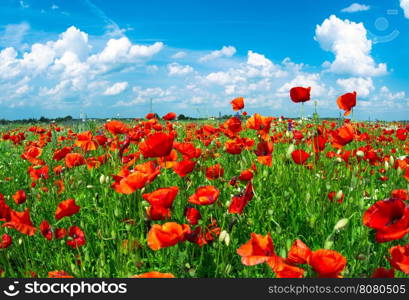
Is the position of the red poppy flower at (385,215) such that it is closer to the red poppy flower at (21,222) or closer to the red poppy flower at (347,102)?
the red poppy flower at (21,222)

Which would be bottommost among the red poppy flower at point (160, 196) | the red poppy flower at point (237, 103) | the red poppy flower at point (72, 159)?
the red poppy flower at point (160, 196)

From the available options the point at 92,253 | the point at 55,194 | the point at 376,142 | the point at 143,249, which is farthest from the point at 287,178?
the point at 376,142

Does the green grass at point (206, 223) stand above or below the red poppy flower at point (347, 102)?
below

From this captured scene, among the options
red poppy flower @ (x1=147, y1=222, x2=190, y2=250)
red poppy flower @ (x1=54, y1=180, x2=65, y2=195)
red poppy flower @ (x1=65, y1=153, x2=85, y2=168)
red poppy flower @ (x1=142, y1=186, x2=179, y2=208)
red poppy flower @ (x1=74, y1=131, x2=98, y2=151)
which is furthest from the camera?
red poppy flower @ (x1=74, y1=131, x2=98, y2=151)

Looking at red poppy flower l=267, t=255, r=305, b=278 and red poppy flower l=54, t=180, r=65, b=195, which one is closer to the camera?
red poppy flower l=267, t=255, r=305, b=278

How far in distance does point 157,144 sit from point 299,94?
5.09 ft

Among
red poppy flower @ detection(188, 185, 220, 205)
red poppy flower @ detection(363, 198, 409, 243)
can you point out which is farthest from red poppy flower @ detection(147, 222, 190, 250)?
red poppy flower @ detection(363, 198, 409, 243)

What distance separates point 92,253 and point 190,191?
1.05 meters

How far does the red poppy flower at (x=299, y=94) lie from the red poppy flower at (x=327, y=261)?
2.08 meters

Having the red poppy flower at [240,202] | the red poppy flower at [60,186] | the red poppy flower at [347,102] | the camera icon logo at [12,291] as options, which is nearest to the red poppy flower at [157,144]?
the red poppy flower at [240,202]

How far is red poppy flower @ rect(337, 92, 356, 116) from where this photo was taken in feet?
9.84

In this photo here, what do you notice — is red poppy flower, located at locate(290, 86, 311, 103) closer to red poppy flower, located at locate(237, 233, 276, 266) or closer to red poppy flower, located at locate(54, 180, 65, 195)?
red poppy flower, located at locate(237, 233, 276, 266)

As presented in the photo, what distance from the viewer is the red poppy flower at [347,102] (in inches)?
118

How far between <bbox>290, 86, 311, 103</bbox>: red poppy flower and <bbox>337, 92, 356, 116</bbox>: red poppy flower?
0.27 meters
